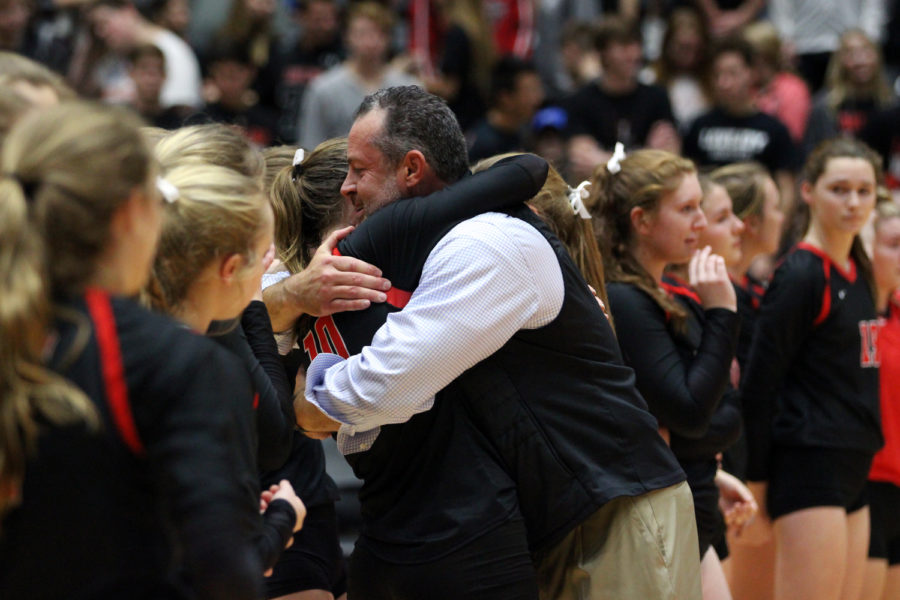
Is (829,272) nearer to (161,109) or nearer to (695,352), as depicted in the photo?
(695,352)

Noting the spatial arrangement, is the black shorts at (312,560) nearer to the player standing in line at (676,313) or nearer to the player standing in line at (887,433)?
the player standing in line at (676,313)

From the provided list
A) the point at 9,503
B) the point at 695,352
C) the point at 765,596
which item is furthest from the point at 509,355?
the point at 765,596

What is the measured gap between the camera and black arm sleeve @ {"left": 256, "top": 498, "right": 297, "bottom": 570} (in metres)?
1.99

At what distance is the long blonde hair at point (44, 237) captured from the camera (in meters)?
1.54

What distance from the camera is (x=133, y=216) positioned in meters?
1.63

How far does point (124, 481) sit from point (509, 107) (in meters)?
6.25

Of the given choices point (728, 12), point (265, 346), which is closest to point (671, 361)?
point (265, 346)

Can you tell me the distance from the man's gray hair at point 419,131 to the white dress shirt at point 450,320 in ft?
0.84

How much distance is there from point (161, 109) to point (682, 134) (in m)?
3.51

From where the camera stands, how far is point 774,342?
4.12 metres

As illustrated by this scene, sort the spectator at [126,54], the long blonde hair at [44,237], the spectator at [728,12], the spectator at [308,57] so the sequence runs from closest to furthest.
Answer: the long blonde hair at [44,237], the spectator at [126,54], the spectator at [308,57], the spectator at [728,12]

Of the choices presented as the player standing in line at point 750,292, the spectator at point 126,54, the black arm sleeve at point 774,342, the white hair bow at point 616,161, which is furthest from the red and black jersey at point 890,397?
the spectator at point 126,54

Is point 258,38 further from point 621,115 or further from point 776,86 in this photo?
point 776,86

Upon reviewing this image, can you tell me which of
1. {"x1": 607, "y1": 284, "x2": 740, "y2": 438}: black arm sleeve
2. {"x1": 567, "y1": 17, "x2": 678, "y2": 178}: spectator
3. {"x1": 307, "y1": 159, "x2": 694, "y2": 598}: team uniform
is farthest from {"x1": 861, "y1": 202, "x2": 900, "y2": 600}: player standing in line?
{"x1": 567, "y1": 17, "x2": 678, "y2": 178}: spectator
